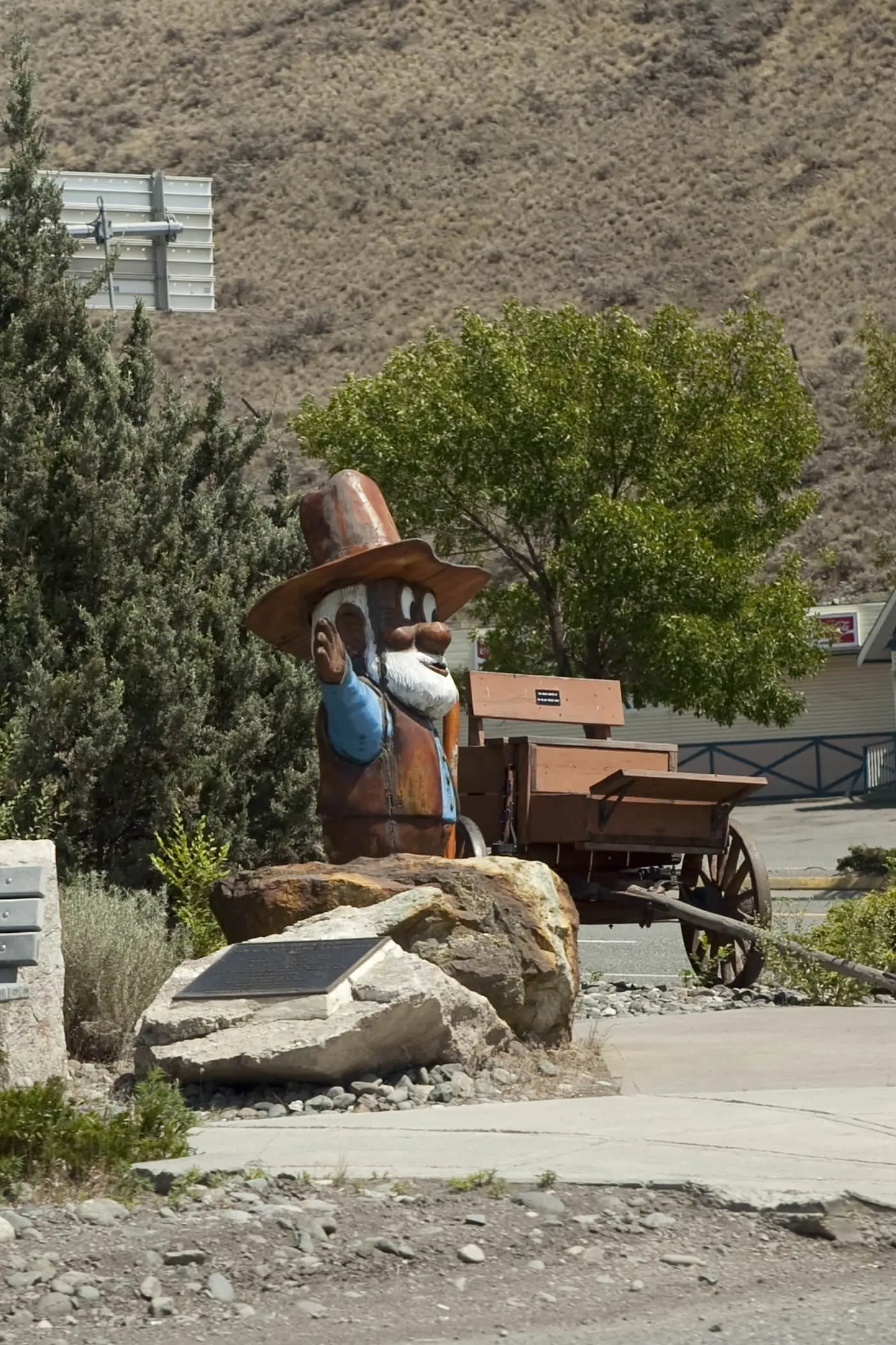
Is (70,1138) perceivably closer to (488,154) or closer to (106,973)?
(106,973)

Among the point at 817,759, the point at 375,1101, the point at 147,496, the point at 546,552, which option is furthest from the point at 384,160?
the point at 375,1101

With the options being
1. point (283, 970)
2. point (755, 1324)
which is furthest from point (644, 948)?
point (755, 1324)

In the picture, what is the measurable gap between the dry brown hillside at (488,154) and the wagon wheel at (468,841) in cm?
4659

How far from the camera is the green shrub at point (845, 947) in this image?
422 inches

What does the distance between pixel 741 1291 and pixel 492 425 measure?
18355mm

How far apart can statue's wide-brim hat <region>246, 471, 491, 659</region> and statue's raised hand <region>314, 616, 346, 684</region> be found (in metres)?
0.57

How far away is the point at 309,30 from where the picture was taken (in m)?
83.8

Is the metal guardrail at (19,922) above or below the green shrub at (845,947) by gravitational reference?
above

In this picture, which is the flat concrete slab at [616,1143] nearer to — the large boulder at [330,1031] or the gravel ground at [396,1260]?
the gravel ground at [396,1260]

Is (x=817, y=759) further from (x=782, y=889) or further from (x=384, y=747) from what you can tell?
(x=384, y=747)

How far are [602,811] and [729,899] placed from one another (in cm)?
165

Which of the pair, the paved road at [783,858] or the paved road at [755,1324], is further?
the paved road at [783,858]

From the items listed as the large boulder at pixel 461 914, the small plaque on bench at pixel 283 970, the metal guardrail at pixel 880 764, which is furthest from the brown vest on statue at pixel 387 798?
the metal guardrail at pixel 880 764

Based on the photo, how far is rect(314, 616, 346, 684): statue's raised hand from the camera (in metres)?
9.20
